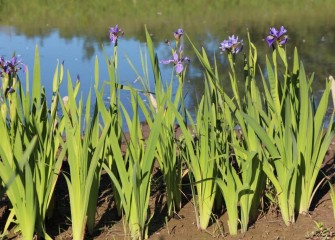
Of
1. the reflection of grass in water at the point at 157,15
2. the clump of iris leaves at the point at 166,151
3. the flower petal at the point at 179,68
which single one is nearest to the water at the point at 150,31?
the reflection of grass in water at the point at 157,15

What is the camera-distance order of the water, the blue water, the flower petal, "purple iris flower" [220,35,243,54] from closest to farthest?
the flower petal
"purple iris flower" [220,35,243,54]
the blue water
the water

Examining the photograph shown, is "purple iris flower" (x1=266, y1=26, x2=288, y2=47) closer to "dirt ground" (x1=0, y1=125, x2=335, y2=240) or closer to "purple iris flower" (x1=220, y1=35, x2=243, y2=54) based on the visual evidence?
"purple iris flower" (x1=220, y1=35, x2=243, y2=54)

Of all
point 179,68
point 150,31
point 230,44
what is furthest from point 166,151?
point 150,31

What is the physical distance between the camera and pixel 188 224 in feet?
8.31

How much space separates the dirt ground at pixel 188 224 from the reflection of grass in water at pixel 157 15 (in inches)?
242

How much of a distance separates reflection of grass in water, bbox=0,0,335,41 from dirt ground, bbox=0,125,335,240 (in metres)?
6.14

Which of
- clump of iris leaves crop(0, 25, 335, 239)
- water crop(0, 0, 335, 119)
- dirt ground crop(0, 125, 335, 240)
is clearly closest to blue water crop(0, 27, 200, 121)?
water crop(0, 0, 335, 119)

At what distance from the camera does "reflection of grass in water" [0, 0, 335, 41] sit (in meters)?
9.71

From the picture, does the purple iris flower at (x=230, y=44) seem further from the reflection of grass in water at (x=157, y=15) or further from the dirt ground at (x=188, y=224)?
the reflection of grass in water at (x=157, y=15)

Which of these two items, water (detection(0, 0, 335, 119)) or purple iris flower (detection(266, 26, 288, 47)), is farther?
water (detection(0, 0, 335, 119))

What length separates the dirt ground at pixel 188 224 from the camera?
A: 2.41m

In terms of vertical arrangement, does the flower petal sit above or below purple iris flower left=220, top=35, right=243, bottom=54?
→ below

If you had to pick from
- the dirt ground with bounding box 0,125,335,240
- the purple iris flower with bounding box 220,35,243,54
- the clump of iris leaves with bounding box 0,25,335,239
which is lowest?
the dirt ground with bounding box 0,125,335,240

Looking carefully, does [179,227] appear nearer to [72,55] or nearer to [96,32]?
[72,55]
